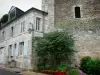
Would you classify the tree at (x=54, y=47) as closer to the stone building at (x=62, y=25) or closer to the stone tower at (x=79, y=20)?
the stone building at (x=62, y=25)

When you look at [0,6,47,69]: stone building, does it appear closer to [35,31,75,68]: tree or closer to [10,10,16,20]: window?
[10,10,16,20]: window

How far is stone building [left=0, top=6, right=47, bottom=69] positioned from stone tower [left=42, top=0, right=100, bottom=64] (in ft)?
4.65

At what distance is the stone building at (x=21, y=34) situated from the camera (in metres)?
20.6

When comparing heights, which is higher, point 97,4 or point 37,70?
point 97,4

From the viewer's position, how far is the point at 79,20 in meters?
22.0

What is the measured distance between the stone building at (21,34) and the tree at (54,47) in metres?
1.79

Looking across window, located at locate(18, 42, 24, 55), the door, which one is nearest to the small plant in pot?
window, located at locate(18, 42, 24, 55)

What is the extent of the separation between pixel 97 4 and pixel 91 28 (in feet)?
10.2

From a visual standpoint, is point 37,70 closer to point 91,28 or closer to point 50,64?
point 50,64

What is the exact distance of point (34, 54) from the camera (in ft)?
66.2

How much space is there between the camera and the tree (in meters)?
18.2

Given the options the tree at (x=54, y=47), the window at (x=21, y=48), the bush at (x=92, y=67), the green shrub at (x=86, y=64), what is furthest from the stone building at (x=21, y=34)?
the bush at (x=92, y=67)

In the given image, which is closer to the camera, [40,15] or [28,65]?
[28,65]

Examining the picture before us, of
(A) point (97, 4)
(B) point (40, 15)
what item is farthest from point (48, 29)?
(A) point (97, 4)
